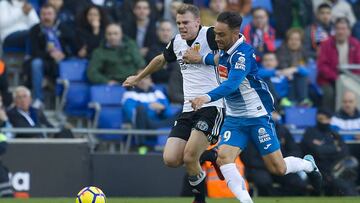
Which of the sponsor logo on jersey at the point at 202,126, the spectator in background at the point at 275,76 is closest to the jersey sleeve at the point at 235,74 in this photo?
the sponsor logo on jersey at the point at 202,126

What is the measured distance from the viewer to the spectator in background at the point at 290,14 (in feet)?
68.8

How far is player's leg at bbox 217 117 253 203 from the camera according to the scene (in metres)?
11.6

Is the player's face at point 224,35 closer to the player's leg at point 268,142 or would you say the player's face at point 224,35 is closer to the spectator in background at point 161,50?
the player's leg at point 268,142

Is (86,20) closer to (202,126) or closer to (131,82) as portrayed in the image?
(131,82)

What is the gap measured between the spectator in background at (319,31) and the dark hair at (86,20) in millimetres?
4061

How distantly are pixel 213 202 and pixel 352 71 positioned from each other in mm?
7512

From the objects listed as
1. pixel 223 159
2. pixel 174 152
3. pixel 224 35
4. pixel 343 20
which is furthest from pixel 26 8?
pixel 223 159

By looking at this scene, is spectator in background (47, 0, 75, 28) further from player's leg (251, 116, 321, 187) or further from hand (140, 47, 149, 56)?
player's leg (251, 116, 321, 187)

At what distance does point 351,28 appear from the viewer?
69.4 feet

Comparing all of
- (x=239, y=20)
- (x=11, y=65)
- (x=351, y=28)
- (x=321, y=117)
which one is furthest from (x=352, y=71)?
(x=239, y=20)

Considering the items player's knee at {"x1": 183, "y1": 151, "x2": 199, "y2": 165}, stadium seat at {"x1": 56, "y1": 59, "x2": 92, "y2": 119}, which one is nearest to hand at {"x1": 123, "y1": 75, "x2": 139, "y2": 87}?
player's knee at {"x1": 183, "y1": 151, "x2": 199, "y2": 165}

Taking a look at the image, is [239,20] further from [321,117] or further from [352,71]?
[352,71]

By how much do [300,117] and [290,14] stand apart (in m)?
2.76

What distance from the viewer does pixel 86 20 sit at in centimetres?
1884
